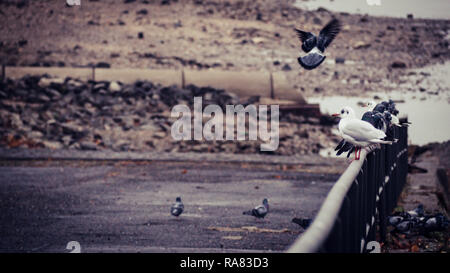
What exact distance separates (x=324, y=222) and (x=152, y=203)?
27.4ft

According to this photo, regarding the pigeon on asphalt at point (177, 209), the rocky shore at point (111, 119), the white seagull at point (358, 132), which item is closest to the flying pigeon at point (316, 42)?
the white seagull at point (358, 132)

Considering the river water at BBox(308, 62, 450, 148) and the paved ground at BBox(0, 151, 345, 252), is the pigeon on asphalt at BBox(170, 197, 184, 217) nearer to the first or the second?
the paved ground at BBox(0, 151, 345, 252)

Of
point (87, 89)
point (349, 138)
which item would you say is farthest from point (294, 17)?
point (349, 138)

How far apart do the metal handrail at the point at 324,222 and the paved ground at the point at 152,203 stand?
398 centimetres

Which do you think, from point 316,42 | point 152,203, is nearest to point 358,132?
point 316,42

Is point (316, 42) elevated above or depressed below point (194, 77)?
below

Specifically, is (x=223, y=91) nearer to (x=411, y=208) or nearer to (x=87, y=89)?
(x=87, y=89)

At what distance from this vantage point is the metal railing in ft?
11.3

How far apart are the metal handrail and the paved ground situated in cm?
398

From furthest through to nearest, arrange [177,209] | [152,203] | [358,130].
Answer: [152,203] < [177,209] < [358,130]

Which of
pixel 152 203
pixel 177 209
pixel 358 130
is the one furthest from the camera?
pixel 152 203

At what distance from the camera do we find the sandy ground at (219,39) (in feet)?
93.1

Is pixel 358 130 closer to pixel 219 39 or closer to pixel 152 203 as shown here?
pixel 152 203

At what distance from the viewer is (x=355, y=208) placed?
5160 mm
